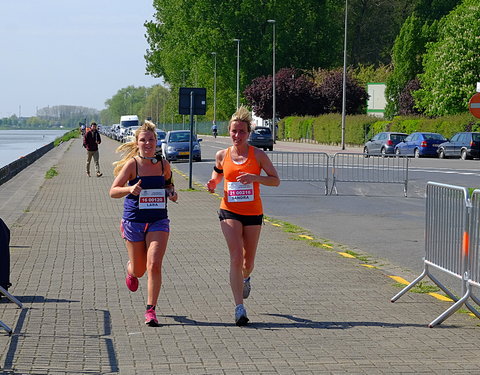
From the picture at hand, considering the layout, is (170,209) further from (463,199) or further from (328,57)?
(328,57)

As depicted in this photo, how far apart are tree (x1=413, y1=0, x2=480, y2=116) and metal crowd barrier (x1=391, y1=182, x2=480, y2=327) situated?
166ft

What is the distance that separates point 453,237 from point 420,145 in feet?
132

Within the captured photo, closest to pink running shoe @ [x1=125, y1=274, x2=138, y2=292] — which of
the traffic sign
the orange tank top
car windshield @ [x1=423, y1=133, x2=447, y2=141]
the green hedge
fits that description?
the orange tank top

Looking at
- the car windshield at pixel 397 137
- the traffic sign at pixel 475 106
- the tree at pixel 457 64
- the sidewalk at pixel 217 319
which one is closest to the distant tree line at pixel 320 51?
the tree at pixel 457 64

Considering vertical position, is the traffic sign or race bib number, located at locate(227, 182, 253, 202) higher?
the traffic sign

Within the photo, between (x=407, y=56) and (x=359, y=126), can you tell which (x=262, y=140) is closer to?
(x=359, y=126)

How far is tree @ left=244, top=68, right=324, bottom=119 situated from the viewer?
276 ft

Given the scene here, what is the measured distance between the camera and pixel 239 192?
8414mm

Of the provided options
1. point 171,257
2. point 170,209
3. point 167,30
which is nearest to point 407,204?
point 170,209

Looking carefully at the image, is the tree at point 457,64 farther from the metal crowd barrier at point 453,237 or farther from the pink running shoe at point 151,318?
the pink running shoe at point 151,318

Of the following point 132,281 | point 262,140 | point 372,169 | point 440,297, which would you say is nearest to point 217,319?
point 132,281

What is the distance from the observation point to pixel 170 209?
65.7 feet

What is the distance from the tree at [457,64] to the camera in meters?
58.7

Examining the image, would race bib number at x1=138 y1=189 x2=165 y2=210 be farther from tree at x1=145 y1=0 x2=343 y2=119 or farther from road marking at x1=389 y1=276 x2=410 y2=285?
tree at x1=145 y1=0 x2=343 y2=119
